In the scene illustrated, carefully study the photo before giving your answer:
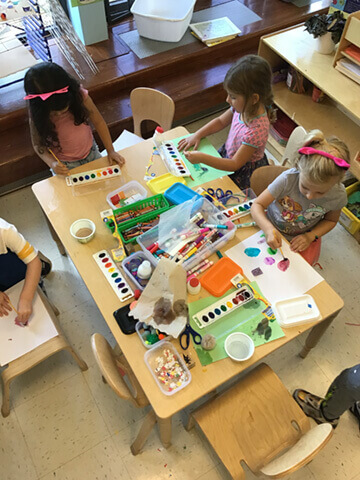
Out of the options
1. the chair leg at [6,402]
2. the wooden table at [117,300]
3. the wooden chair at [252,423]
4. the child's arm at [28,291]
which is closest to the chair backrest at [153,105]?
the wooden table at [117,300]

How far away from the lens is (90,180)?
179 centimetres

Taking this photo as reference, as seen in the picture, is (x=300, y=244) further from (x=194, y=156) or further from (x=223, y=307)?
(x=194, y=156)

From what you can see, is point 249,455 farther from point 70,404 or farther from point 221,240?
point 70,404

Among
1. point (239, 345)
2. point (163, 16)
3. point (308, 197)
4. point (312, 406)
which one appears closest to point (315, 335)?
point (312, 406)

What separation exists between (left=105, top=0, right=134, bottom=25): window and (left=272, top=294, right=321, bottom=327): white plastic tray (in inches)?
106

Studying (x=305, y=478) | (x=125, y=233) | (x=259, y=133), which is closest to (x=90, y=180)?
(x=125, y=233)

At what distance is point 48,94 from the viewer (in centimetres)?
163

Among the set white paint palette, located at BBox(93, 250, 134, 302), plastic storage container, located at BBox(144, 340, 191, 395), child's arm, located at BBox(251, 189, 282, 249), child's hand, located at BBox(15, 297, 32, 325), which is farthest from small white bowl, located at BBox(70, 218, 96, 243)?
child's arm, located at BBox(251, 189, 282, 249)

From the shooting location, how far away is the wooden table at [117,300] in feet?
4.15

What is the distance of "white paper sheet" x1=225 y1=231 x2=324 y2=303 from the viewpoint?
1469mm

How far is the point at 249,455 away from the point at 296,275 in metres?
0.67

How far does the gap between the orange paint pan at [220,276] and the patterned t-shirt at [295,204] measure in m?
0.38

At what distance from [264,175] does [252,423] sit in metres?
1.06

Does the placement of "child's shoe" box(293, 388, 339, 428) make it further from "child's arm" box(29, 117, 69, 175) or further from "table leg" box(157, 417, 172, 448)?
"child's arm" box(29, 117, 69, 175)
